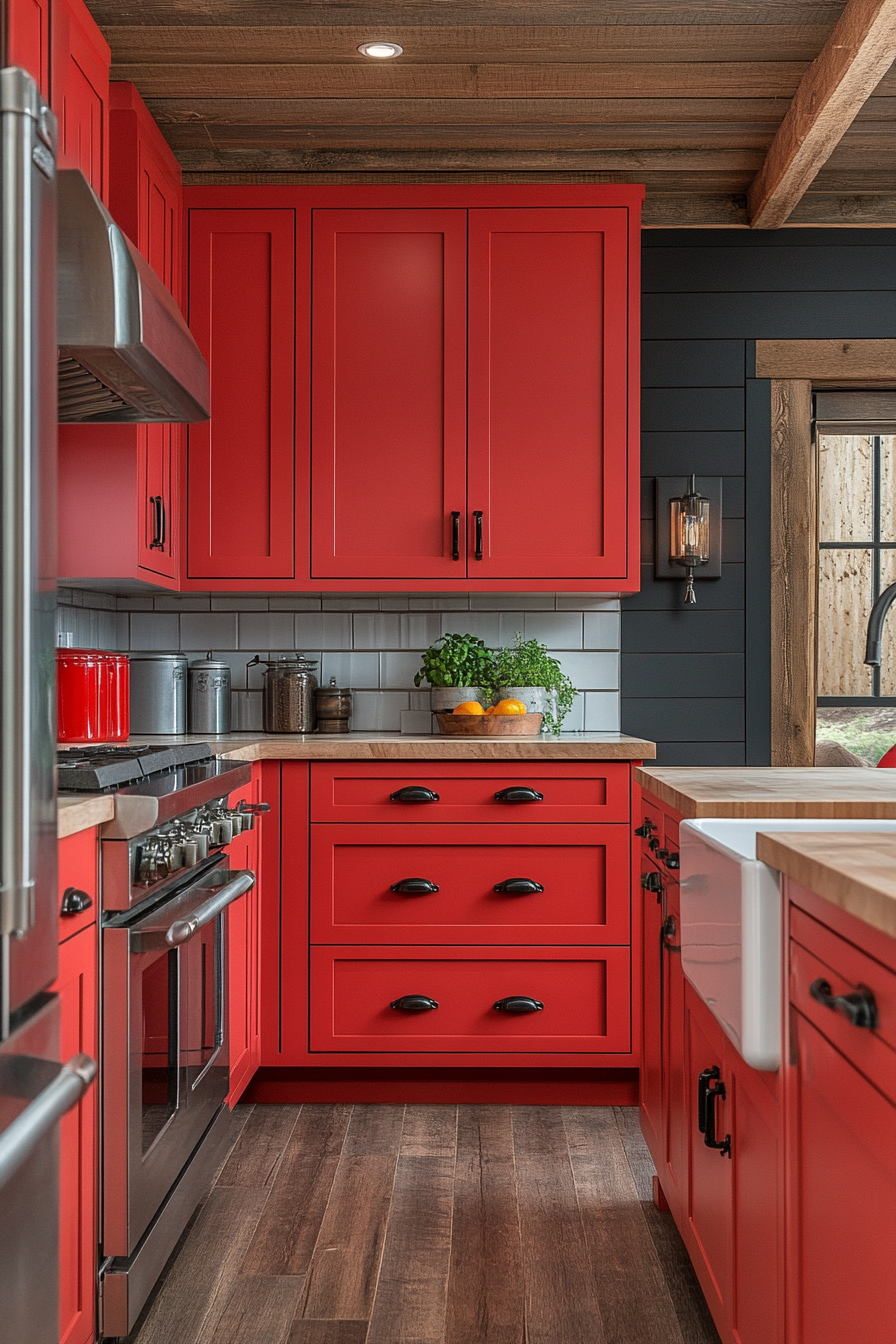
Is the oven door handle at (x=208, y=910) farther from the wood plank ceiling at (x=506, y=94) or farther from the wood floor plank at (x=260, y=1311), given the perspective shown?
the wood plank ceiling at (x=506, y=94)

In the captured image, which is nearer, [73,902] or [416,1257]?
[73,902]

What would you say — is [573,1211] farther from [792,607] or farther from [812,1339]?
[792,607]

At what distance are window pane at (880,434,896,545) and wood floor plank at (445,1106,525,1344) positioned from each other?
2377 millimetres

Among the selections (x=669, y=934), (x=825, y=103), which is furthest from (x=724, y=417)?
(x=669, y=934)

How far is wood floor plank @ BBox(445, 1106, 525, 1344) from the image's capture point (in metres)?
1.86

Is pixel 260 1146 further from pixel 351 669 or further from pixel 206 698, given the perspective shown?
pixel 351 669

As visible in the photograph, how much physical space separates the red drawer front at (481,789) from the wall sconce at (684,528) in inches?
33.3

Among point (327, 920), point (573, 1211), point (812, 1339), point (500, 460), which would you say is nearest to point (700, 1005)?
point (812, 1339)

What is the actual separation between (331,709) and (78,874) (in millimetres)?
1805

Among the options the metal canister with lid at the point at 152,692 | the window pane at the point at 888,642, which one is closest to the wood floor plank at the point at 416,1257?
the metal canister with lid at the point at 152,692

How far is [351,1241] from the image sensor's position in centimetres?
214

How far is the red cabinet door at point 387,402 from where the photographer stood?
126 inches

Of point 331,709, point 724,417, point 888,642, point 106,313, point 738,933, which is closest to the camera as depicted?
point 738,933

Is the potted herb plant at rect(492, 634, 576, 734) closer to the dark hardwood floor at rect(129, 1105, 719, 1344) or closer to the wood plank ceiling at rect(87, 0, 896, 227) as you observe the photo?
the dark hardwood floor at rect(129, 1105, 719, 1344)
